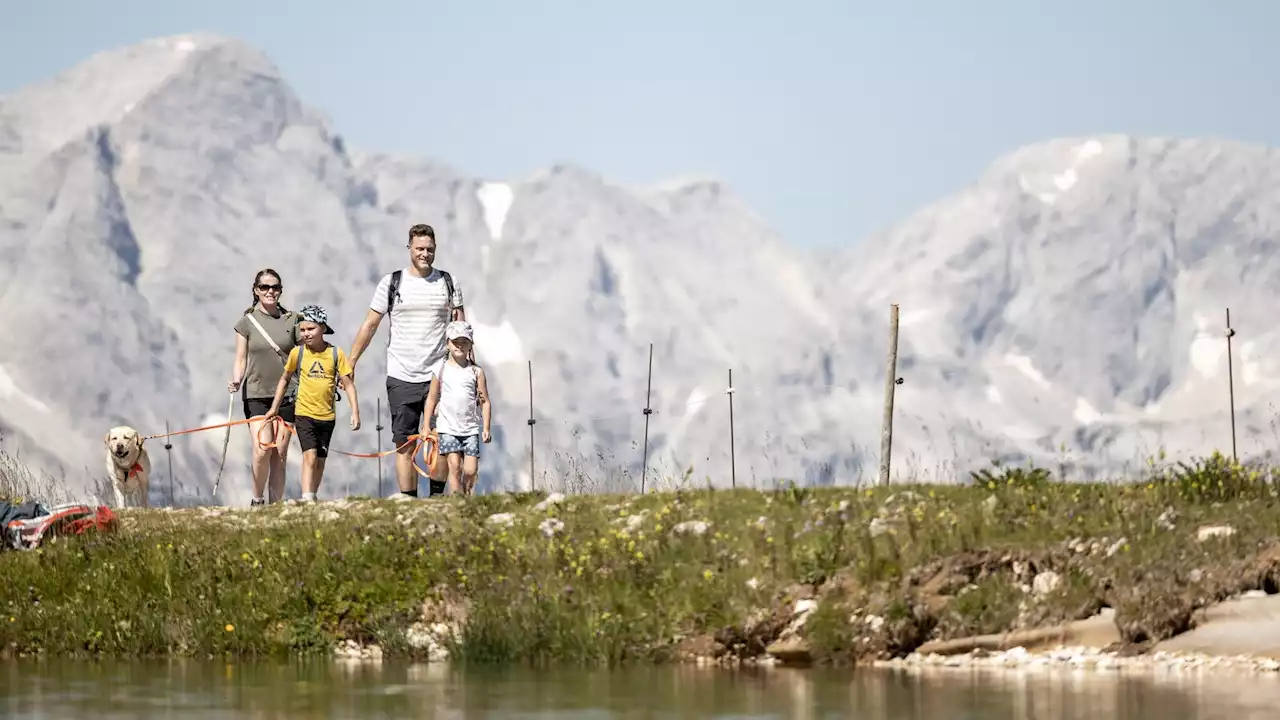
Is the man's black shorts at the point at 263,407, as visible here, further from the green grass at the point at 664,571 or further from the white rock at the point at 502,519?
the white rock at the point at 502,519

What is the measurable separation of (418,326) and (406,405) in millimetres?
772

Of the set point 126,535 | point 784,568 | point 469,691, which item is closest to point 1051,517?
point 784,568

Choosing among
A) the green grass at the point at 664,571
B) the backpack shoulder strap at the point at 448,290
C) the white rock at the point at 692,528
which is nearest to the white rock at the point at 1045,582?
the green grass at the point at 664,571

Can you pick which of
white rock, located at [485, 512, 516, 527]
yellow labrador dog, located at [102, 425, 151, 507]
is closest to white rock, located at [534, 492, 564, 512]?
white rock, located at [485, 512, 516, 527]

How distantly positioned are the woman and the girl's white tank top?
167cm

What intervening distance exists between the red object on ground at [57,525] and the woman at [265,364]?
238 centimetres

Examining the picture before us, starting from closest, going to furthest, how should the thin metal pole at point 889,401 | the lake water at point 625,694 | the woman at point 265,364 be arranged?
the lake water at point 625,694 < the thin metal pole at point 889,401 < the woman at point 265,364

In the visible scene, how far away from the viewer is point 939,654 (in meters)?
13.5

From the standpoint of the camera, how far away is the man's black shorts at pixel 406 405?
1953cm

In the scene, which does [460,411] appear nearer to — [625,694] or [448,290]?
[448,290]

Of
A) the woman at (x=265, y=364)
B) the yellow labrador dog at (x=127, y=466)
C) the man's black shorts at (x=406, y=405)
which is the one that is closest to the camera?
the man's black shorts at (x=406, y=405)

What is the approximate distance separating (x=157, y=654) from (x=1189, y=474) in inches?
310

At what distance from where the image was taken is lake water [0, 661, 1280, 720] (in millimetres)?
11078

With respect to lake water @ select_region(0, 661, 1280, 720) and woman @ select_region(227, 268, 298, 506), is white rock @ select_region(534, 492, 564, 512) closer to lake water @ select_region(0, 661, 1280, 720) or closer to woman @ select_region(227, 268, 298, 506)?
lake water @ select_region(0, 661, 1280, 720)
